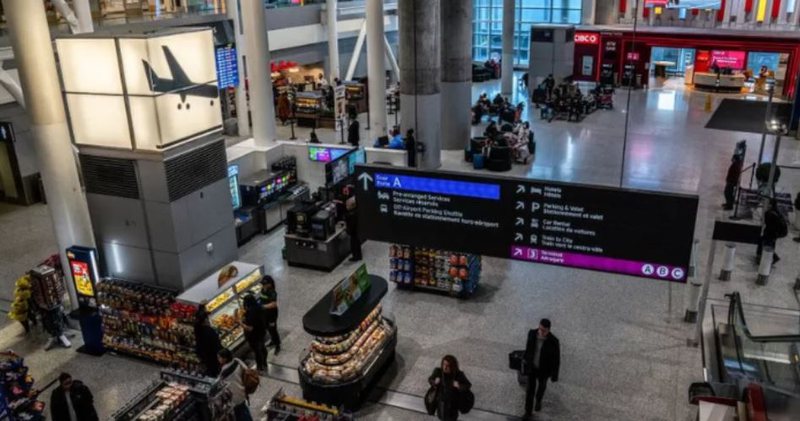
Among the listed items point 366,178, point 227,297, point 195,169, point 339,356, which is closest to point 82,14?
point 195,169

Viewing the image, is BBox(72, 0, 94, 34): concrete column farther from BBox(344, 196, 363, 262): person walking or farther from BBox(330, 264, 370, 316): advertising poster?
BBox(330, 264, 370, 316): advertising poster

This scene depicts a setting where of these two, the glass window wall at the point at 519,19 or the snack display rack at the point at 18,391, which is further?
the glass window wall at the point at 519,19

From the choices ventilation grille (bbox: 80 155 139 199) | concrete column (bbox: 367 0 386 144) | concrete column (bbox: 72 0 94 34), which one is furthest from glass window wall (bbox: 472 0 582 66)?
ventilation grille (bbox: 80 155 139 199)

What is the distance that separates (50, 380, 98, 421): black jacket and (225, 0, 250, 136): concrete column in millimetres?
17609

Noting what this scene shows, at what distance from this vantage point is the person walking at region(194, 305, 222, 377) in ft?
30.5

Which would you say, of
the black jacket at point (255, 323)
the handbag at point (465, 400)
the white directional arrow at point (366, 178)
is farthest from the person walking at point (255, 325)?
the handbag at point (465, 400)

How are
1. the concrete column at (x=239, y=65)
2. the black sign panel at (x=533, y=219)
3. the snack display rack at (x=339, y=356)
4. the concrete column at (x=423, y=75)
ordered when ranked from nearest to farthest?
1. the black sign panel at (x=533, y=219)
2. the snack display rack at (x=339, y=356)
3. the concrete column at (x=423, y=75)
4. the concrete column at (x=239, y=65)

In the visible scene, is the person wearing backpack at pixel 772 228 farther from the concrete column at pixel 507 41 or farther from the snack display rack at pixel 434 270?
the concrete column at pixel 507 41

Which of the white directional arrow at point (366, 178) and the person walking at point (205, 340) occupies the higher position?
the white directional arrow at point (366, 178)

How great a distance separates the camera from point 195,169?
34.1 ft

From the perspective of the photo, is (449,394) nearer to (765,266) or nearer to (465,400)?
(465,400)

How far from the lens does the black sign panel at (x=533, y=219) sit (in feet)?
23.1

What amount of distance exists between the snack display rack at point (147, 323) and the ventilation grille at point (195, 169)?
5.52 feet

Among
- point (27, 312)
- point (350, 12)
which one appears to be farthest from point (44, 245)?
point (350, 12)
